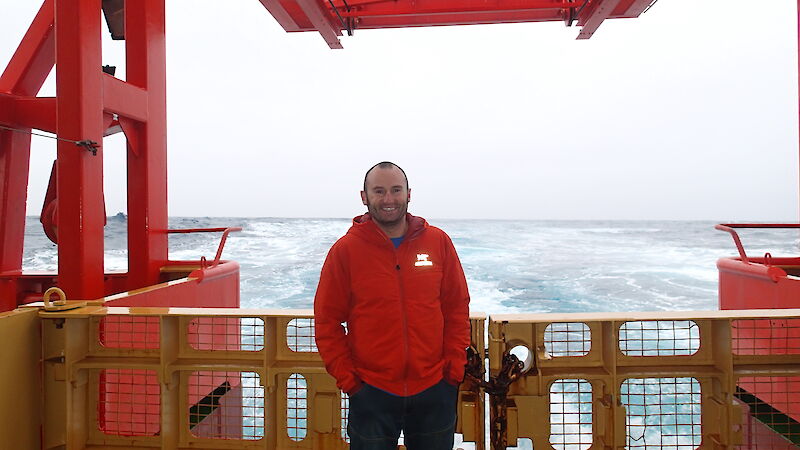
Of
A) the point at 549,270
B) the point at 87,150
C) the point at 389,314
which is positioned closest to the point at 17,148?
the point at 87,150

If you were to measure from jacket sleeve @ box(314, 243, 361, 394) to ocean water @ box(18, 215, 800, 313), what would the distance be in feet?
39.6

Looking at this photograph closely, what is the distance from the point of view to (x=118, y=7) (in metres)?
6.78

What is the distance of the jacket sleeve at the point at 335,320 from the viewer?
212 centimetres

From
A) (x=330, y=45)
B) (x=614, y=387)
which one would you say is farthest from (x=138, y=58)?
(x=614, y=387)

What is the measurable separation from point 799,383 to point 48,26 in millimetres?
8825

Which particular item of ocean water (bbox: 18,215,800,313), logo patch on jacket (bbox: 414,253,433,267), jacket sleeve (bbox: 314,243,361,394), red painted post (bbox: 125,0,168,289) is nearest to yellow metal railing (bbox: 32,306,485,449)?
jacket sleeve (bbox: 314,243,361,394)

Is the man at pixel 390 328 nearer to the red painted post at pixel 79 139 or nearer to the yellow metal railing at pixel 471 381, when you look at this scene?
the yellow metal railing at pixel 471 381

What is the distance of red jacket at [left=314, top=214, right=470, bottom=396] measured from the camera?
211 centimetres

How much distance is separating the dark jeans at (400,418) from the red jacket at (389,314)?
0.05m

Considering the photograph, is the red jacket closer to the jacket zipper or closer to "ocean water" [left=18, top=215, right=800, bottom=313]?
the jacket zipper

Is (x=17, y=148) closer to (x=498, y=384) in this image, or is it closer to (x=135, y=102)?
(x=135, y=102)

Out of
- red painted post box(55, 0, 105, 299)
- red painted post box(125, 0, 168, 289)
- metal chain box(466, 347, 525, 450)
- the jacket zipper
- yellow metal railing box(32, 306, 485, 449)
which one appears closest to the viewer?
the jacket zipper

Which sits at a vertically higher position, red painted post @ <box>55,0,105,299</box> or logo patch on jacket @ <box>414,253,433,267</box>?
red painted post @ <box>55,0,105,299</box>

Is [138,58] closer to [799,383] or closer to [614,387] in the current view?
[614,387]
